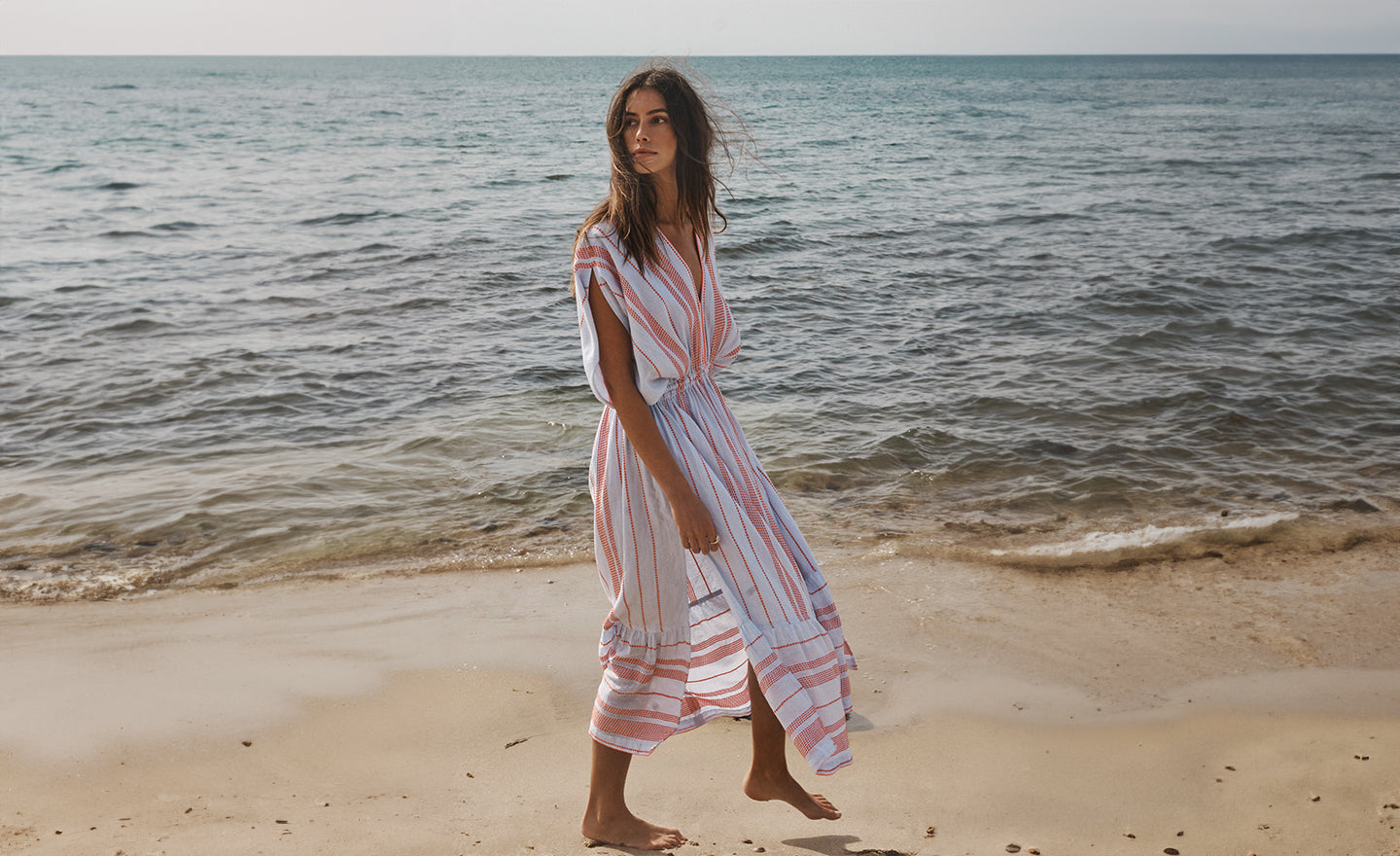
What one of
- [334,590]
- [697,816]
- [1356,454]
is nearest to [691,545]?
[697,816]

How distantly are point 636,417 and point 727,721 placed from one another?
138 cm

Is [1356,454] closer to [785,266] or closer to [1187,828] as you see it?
[1187,828]

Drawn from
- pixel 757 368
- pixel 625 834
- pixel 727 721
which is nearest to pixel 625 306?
pixel 625 834

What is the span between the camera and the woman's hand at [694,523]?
227cm

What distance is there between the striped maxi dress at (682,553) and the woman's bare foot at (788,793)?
10.8 inches

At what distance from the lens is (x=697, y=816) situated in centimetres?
273

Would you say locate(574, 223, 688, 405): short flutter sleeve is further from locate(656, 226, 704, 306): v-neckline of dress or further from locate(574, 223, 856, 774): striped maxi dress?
locate(656, 226, 704, 306): v-neckline of dress

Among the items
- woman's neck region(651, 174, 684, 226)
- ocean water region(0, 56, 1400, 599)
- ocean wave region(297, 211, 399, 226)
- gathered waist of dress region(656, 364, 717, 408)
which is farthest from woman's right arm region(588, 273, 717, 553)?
ocean wave region(297, 211, 399, 226)

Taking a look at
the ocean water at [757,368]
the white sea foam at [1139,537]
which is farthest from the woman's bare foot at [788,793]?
the white sea foam at [1139,537]

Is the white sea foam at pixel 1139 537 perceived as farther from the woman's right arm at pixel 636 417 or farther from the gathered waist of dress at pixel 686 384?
the woman's right arm at pixel 636 417

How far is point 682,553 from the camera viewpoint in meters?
2.38

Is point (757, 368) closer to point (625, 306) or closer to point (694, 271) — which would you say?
point (694, 271)

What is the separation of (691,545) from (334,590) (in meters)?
2.83

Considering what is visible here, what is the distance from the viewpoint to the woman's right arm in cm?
225
